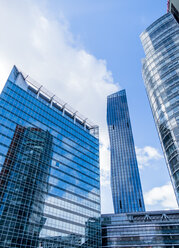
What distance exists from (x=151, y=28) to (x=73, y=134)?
51.9m

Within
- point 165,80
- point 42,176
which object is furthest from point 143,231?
point 165,80

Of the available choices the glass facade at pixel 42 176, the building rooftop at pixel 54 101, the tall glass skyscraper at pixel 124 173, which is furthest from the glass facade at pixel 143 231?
the tall glass skyscraper at pixel 124 173

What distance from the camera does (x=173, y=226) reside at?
78062 mm

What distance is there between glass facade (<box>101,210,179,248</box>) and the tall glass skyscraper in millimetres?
56513

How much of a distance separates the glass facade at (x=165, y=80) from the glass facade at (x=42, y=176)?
3643 cm

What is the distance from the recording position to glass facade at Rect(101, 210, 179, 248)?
7612 cm

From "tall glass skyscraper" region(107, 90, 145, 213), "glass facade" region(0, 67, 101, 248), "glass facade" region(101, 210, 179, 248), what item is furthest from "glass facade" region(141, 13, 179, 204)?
"tall glass skyscraper" region(107, 90, 145, 213)

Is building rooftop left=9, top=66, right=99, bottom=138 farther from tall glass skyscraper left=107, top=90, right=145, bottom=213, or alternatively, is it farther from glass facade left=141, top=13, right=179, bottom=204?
tall glass skyscraper left=107, top=90, right=145, bottom=213

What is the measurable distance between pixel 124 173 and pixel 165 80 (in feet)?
408

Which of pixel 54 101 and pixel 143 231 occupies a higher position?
pixel 54 101

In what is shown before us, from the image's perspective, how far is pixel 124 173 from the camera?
16262 centimetres

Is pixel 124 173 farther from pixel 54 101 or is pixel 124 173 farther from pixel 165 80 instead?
pixel 165 80

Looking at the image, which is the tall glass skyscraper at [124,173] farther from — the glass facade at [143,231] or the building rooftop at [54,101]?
the building rooftop at [54,101]

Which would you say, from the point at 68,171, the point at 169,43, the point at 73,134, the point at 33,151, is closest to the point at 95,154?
the point at 73,134
